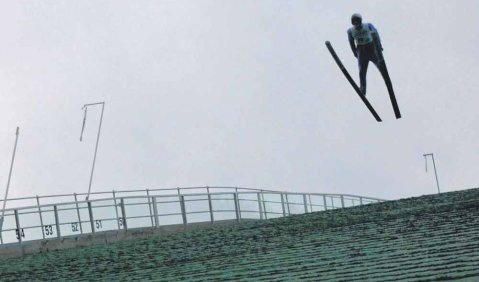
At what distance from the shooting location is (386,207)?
69.9ft

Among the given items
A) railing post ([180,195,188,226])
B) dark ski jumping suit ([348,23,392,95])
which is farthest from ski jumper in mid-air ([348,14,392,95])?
railing post ([180,195,188,226])

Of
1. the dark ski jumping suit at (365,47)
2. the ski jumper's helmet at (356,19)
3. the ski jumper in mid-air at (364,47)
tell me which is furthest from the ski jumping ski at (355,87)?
the ski jumper's helmet at (356,19)

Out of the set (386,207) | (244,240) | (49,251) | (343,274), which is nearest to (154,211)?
(49,251)

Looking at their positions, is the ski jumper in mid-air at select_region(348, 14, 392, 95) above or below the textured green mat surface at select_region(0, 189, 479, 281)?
above

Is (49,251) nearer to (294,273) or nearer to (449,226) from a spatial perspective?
(449,226)

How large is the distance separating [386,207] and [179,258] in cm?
A: 612

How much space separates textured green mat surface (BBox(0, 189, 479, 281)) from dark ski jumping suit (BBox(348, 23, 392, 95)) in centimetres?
225

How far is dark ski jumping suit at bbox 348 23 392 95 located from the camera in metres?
20.3

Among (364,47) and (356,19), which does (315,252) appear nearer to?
(356,19)

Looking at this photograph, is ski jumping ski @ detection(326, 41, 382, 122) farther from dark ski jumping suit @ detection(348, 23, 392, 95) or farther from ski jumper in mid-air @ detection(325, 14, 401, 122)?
dark ski jumping suit @ detection(348, 23, 392, 95)

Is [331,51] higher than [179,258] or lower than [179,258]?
higher

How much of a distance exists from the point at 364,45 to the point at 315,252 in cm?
745

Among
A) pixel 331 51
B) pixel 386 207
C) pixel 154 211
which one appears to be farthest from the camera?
pixel 154 211

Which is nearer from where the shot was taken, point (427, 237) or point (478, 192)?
point (427, 237)
